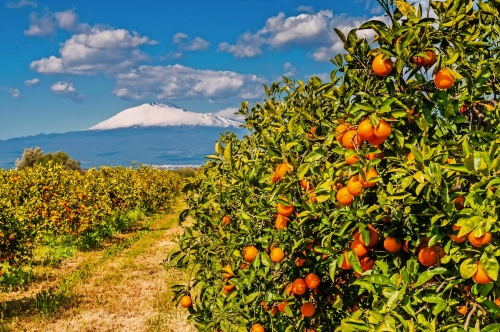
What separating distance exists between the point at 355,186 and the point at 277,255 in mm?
884

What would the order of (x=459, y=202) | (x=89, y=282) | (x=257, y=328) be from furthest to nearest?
(x=89, y=282) → (x=257, y=328) → (x=459, y=202)

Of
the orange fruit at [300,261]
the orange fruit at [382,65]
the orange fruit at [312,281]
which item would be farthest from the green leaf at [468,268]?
the orange fruit at [300,261]

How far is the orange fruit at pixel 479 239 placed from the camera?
1.50m

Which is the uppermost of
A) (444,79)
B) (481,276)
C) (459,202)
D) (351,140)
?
(444,79)

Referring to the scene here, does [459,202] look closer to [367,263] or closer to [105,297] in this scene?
[367,263]

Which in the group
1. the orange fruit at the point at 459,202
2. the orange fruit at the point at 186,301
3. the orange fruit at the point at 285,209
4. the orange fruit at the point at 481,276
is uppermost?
the orange fruit at the point at 459,202

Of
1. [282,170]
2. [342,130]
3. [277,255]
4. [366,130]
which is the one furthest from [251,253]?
[366,130]

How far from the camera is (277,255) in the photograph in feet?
8.28

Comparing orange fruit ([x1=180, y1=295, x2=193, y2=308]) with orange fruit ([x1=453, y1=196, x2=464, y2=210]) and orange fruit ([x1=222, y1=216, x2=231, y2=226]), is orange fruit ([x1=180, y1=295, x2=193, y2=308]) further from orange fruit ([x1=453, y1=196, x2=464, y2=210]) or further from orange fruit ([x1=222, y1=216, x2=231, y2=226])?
orange fruit ([x1=453, y1=196, x2=464, y2=210])

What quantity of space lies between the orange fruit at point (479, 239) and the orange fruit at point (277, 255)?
121 cm

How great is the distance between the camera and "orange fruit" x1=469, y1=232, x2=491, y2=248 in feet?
4.91

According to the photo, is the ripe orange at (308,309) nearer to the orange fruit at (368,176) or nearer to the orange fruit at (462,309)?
the orange fruit at (462,309)

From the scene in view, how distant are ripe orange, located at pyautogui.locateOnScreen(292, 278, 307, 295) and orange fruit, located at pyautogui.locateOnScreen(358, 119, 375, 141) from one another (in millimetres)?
1229

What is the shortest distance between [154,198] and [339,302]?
19951mm
